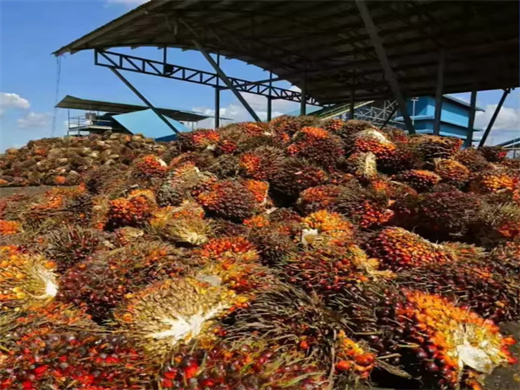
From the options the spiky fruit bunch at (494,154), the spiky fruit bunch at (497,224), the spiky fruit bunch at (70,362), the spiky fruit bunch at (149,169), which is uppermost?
the spiky fruit bunch at (494,154)

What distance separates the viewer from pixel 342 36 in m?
14.2

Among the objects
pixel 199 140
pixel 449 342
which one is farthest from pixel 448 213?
pixel 199 140

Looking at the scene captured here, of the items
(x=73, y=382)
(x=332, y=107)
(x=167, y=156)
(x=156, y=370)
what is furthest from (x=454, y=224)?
(x=332, y=107)

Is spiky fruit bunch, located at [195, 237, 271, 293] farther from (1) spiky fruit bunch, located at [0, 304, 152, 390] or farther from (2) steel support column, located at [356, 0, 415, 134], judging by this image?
(2) steel support column, located at [356, 0, 415, 134]

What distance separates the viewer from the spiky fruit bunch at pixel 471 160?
401cm

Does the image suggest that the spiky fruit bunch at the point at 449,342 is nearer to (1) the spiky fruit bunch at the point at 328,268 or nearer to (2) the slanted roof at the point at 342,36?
(1) the spiky fruit bunch at the point at 328,268

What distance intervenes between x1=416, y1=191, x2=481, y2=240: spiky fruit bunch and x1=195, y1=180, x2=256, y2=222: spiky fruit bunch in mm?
1241

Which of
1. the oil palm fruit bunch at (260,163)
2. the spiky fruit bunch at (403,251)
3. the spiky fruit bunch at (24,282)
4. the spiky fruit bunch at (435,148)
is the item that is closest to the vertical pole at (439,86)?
the spiky fruit bunch at (435,148)

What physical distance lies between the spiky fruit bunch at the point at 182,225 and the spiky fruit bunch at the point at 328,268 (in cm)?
76

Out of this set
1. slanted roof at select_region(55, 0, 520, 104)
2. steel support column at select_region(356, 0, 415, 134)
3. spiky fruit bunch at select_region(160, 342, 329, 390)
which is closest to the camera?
spiky fruit bunch at select_region(160, 342, 329, 390)

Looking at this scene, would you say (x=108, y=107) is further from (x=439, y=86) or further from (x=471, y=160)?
(x=471, y=160)

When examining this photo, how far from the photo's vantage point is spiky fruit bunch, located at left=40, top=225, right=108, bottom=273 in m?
2.58

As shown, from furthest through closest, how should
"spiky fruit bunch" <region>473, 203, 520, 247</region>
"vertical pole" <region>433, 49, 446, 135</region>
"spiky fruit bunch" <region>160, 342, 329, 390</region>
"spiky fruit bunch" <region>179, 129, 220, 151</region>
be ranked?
"vertical pole" <region>433, 49, 446, 135</region> < "spiky fruit bunch" <region>179, 129, 220, 151</region> < "spiky fruit bunch" <region>473, 203, 520, 247</region> < "spiky fruit bunch" <region>160, 342, 329, 390</region>

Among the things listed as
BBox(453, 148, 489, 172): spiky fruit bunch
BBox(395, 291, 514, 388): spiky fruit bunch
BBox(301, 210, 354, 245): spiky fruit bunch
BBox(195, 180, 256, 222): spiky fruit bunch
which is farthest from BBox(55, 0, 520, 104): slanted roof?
BBox(395, 291, 514, 388): spiky fruit bunch
